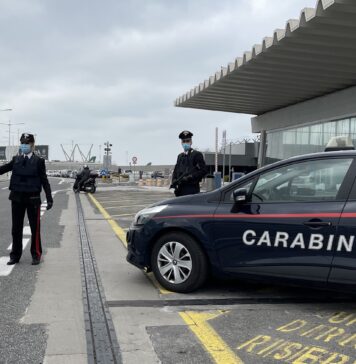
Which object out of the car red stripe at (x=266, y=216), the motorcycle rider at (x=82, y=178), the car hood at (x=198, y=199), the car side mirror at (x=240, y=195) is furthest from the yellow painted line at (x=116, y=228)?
the motorcycle rider at (x=82, y=178)

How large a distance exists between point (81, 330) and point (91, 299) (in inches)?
37.5

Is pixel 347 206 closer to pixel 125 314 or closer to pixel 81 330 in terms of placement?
pixel 125 314

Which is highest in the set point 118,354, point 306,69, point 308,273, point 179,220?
point 306,69

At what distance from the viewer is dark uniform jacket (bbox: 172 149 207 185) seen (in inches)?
273

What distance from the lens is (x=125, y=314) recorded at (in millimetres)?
4559

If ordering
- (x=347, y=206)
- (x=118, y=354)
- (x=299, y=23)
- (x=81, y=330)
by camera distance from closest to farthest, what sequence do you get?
(x=118, y=354) → (x=81, y=330) → (x=347, y=206) → (x=299, y=23)

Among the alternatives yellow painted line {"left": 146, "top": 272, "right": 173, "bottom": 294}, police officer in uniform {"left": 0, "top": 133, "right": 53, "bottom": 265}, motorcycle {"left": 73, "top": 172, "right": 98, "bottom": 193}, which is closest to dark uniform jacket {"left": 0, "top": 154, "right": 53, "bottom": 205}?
police officer in uniform {"left": 0, "top": 133, "right": 53, "bottom": 265}

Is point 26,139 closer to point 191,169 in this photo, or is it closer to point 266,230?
point 191,169

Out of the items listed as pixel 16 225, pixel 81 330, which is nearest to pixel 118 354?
pixel 81 330

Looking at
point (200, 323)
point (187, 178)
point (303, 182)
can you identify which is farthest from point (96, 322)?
point (187, 178)

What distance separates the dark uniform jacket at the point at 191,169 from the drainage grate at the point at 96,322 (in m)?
1.72

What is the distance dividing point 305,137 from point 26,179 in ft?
72.0

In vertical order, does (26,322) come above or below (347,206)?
below

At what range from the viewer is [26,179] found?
21.5 ft
